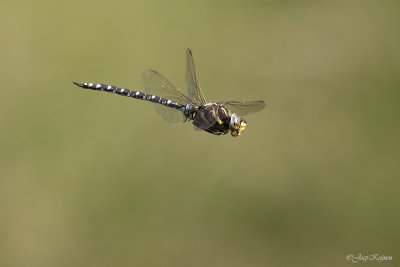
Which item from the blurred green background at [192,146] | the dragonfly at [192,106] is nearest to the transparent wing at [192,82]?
the dragonfly at [192,106]

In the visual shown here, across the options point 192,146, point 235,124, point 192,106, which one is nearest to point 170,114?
point 192,106

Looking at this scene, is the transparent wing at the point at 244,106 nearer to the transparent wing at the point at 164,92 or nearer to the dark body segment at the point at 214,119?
the dark body segment at the point at 214,119

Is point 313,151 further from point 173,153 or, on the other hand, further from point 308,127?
point 173,153

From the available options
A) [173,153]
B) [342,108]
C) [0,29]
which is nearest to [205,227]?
[173,153]

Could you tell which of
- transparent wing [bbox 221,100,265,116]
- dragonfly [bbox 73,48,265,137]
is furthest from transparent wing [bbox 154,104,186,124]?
transparent wing [bbox 221,100,265,116]

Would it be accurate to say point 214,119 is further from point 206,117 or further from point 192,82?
point 192,82

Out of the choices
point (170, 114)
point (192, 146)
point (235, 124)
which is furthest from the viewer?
point (192, 146)
